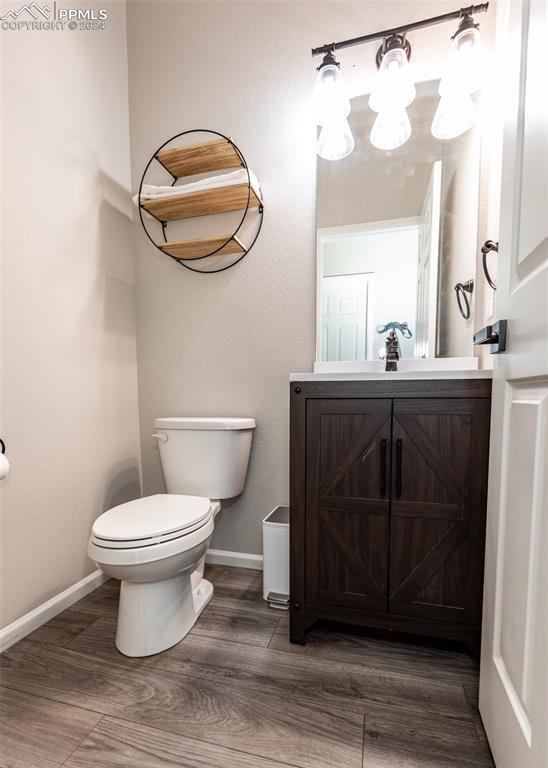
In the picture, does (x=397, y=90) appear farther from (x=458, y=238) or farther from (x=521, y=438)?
(x=521, y=438)

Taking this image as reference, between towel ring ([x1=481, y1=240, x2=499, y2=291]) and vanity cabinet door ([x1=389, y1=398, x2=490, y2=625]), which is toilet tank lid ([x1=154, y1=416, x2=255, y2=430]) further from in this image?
towel ring ([x1=481, y1=240, x2=499, y2=291])

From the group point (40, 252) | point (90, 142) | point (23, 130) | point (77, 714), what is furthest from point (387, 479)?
point (90, 142)

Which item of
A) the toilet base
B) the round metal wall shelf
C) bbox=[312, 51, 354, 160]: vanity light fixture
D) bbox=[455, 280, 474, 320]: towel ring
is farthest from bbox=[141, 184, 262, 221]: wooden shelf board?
the toilet base

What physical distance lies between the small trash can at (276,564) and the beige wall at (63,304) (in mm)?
781

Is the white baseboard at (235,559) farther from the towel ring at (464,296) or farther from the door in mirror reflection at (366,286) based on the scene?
the towel ring at (464,296)

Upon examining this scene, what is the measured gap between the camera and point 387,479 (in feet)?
3.46

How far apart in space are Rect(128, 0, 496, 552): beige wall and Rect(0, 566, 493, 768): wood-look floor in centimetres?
59

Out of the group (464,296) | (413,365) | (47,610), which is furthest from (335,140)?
(47,610)

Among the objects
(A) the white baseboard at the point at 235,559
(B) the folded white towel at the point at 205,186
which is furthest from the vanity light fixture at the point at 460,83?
(A) the white baseboard at the point at 235,559

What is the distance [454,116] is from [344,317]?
83 centimetres

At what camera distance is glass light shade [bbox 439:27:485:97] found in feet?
3.92

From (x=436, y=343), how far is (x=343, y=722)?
123 centimetres

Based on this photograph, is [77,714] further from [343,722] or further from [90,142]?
[90,142]

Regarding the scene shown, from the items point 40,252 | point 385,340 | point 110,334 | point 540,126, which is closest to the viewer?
point 540,126
